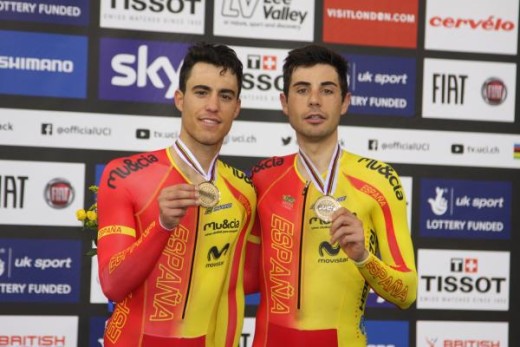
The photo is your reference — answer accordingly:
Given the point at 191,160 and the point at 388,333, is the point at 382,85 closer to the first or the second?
the point at 388,333

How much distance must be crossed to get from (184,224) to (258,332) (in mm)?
509

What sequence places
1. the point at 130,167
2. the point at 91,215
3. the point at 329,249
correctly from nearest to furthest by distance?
the point at 130,167 → the point at 329,249 → the point at 91,215

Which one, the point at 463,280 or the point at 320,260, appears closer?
the point at 320,260

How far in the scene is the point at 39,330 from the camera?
3.93 m

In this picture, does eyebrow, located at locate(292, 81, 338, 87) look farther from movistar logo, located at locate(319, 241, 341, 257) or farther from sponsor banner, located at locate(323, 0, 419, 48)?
sponsor banner, located at locate(323, 0, 419, 48)

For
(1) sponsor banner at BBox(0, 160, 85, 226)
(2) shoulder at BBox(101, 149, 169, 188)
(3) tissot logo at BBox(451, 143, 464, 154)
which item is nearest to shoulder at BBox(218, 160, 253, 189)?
(2) shoulder at BBox(101, 149, 169, 188)

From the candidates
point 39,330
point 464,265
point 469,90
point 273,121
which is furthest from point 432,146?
point 39,330

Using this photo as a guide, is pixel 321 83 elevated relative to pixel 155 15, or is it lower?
lower

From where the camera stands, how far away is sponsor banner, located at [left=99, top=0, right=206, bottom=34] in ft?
13.1

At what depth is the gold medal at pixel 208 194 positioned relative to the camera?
228cm

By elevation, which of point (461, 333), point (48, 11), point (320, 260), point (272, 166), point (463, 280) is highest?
point (48, 11)

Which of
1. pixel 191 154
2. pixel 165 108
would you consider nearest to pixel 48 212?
pixel 165 108

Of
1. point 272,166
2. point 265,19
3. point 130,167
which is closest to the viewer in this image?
point 130,167

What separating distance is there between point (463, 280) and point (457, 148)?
31.5 inches
